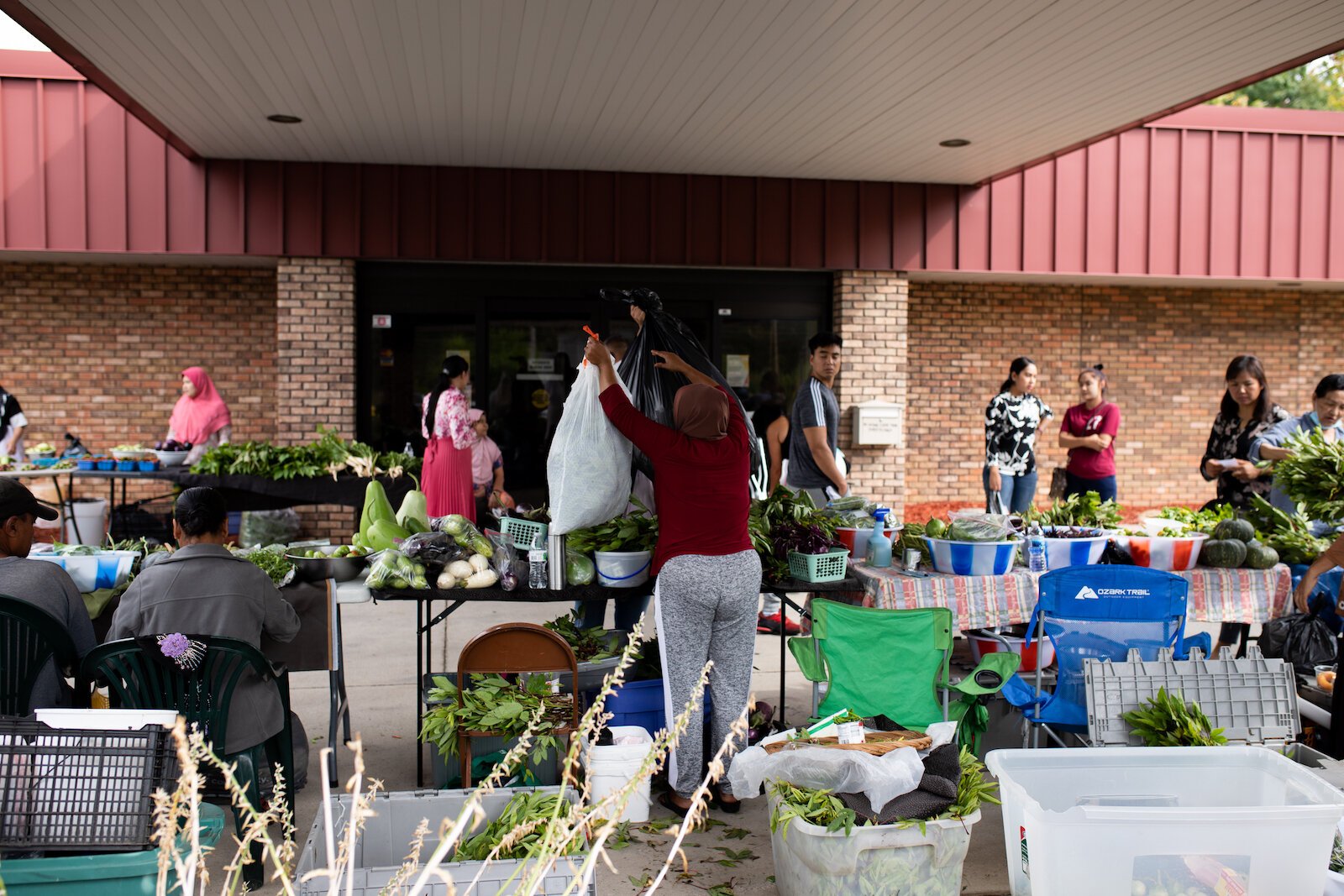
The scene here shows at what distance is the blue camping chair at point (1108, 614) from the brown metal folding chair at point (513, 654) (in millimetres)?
1939

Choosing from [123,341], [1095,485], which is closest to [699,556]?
[1095,485]

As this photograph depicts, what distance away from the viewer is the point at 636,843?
4.00m

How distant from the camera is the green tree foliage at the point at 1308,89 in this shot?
104ft

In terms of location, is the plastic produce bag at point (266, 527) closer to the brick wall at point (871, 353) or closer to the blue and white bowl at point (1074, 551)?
the brick wall at point (871, 353)

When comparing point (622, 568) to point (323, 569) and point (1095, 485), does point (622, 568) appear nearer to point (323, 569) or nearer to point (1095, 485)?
point (323, 569)

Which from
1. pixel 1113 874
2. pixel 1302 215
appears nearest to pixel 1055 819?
pixel 1113 874

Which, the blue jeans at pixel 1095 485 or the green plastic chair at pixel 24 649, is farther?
the blue jeans at pixel 1095 485

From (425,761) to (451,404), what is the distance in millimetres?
3293

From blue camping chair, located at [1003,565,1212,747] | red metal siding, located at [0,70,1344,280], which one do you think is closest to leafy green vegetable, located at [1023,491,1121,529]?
blue camping chair, located at [1003,565,1212,747]

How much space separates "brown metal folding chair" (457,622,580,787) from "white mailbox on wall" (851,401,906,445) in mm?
6568

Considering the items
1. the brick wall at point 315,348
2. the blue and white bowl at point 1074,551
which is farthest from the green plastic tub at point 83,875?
the brick wall at point 315,348

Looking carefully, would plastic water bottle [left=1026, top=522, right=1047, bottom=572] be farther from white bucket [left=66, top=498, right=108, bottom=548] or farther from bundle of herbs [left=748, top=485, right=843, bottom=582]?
white bucket [left=66, top=498, right=108, bottom=548]

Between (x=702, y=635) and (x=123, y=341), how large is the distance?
8644 millimetres

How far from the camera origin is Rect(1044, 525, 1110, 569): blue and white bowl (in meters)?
5.30
